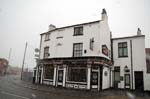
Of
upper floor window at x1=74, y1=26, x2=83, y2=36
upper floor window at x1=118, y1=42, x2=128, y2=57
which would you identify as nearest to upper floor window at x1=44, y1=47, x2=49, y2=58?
upper floor window at x1=74, y1=26, x2=83, y2=36

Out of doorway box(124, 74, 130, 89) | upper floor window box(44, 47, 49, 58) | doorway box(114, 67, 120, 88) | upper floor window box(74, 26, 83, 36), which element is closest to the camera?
upper floor window box(74, 26, 83, 36)

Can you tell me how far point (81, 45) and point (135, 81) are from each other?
9.74 meters

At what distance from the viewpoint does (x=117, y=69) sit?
2170 centimetres

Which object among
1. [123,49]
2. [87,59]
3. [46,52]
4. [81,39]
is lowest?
[87,59]

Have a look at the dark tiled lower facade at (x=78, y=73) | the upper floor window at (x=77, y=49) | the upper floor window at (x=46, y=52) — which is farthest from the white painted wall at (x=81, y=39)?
the dark tiled lower facade at (x=78, y=73)

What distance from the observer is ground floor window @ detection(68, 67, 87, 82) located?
57.4 feet

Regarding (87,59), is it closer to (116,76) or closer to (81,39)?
(81,39)

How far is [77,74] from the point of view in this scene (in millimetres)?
18062

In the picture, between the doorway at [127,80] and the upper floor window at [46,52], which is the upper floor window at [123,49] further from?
the upper floor window at [46,52]

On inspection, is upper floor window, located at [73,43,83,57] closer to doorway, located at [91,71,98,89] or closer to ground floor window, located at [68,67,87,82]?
ground floor window, located at [68,67,87,82]

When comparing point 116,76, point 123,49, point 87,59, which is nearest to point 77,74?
point 87,59

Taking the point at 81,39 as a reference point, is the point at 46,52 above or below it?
below

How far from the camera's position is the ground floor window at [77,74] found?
17502mm

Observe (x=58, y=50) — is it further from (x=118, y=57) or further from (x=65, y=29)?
(x=118, y=57)
